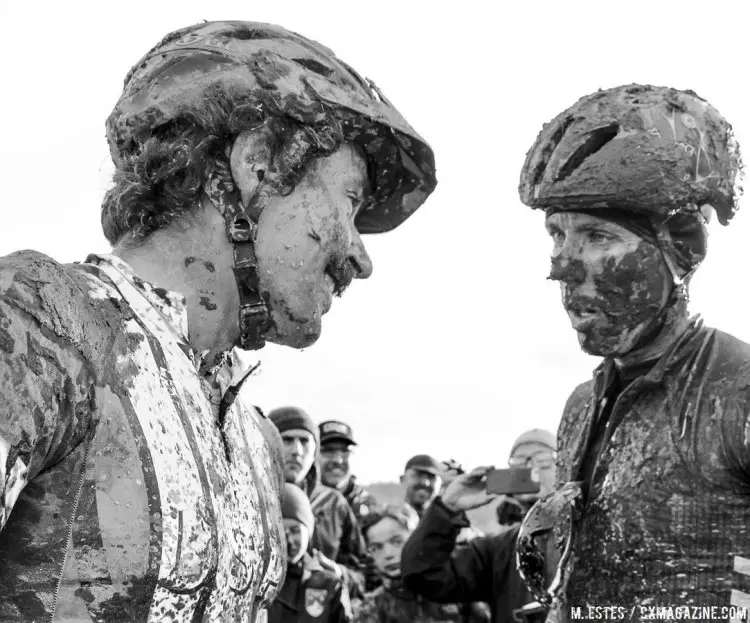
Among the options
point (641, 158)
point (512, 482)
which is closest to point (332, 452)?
point (512, 482)

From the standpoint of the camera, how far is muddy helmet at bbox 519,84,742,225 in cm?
351

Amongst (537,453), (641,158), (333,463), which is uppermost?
(333,463)

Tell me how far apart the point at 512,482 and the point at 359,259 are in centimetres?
239

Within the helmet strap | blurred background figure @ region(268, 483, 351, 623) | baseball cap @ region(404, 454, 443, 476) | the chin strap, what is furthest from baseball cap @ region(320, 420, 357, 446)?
the chin strap

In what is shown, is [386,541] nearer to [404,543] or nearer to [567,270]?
[404,543]

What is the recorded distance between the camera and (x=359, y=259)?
3.04 m

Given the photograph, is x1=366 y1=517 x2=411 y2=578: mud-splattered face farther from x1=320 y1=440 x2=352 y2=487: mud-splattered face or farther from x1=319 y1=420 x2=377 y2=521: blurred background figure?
x1=320 y1=440 x2=352 y2=487: mud-splattered face

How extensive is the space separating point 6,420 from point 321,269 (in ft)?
3.43

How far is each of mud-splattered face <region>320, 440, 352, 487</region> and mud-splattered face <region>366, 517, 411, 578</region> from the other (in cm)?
74

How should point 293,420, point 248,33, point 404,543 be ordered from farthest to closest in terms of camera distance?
point 293,420
point 404,543
point 248,33

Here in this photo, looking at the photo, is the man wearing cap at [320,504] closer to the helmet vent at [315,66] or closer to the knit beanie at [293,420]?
the knit beanie at [293,420]

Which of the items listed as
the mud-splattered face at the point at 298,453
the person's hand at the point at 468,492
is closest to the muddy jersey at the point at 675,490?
the person's hand at the point at 468,492

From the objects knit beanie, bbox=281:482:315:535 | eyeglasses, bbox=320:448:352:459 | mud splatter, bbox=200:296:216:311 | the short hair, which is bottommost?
mud splatter, bbox=200:296:216:311

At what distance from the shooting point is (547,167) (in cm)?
368
